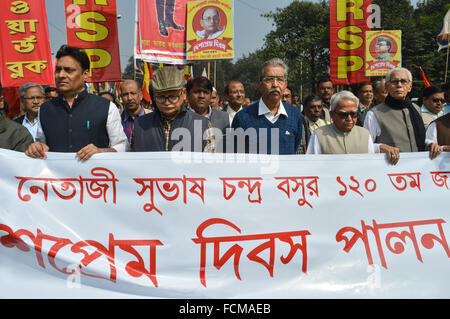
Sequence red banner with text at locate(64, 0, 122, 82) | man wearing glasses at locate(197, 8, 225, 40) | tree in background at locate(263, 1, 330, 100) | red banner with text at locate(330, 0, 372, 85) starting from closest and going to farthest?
1. red banner with text at locate(64, 0, 122, 82)
2. red banner with text at locate(330, 0, 372, 85)
3. man wearing glasses at locate(197, 8, 225, 40)
4. tree in background at locate(263, 1, 330, 100)

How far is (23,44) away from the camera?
19.2 ft

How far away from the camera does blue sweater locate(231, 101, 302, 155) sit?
131 inches

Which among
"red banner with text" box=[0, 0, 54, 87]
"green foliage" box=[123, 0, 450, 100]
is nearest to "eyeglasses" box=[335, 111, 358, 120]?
"red banner with text" box=[0, 0, 54, 87]

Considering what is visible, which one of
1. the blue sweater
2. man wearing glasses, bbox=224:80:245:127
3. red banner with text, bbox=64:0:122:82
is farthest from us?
red banner with text, bbox=64:0:122:82

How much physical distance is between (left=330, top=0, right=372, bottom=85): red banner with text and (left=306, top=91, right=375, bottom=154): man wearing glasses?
3962mm

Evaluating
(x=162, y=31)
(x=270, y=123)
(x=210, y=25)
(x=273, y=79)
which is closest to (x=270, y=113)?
(x=270, y=123)

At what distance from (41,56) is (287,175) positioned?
4.56 metres

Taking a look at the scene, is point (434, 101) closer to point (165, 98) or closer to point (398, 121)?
point (398, 121)

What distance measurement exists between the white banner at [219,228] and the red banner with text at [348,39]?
4.21 metres

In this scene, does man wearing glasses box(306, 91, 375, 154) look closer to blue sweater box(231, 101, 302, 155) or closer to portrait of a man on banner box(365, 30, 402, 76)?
blue sweater box(231, 101, 302, 155)

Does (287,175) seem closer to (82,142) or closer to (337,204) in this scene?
(337,204)

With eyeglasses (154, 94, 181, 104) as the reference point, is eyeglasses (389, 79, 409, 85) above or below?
above

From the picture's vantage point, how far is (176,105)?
2.91 m

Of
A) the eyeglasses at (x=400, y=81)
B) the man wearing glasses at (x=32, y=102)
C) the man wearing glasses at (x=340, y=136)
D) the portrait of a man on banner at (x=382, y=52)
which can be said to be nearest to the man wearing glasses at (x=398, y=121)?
the eyeglasses at (x=400, y=81)
